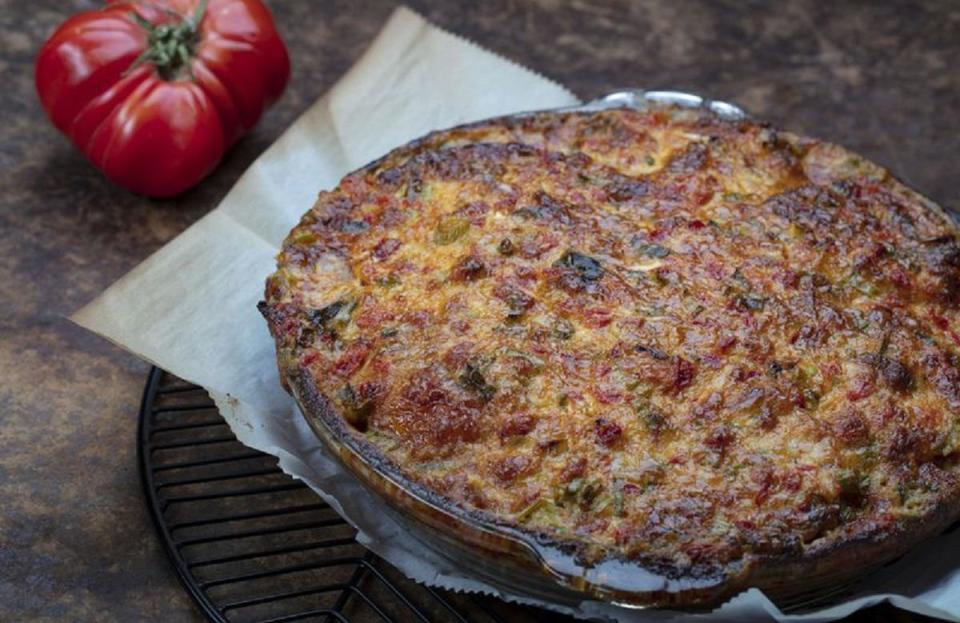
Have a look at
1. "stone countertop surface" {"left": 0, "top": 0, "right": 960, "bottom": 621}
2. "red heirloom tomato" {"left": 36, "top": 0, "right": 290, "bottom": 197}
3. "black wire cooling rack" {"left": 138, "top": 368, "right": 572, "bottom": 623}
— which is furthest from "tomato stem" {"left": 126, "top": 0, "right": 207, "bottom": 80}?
"black wire cooling rack" {"left": 138, "top": 368, "right": 572, "bottom": 623}

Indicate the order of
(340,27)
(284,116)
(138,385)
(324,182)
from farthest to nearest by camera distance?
(340,27)
(284,116)
(324,182)
(138,385)

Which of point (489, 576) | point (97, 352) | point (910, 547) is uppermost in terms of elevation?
point (910, 547)

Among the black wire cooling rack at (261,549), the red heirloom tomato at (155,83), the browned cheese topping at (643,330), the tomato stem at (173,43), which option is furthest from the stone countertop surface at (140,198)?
the browned cheese topping at (643,330)

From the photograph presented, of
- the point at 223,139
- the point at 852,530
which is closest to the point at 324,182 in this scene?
the point at 223,139

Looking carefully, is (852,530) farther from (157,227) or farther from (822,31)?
(822,31)

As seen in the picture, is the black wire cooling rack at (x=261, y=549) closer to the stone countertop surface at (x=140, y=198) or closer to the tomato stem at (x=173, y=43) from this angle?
the stone countertop surface at (x=140, y=198)

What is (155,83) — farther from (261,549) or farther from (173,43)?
(261,549)
